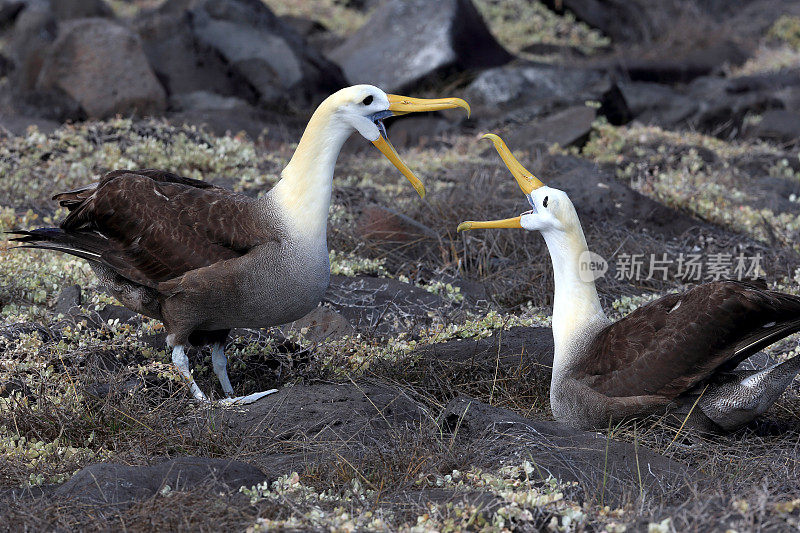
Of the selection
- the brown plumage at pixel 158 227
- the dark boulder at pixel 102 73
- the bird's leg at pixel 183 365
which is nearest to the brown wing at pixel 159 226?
the brown plumage at pixel 158 227

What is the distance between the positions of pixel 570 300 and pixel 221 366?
146 cm

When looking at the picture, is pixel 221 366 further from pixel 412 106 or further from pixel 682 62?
pixel 682 62

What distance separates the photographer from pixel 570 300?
3.79m

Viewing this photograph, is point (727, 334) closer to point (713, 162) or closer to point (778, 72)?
point (713, 162)

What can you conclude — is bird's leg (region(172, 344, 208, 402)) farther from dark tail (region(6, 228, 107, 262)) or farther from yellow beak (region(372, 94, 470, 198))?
yellow beak (region(372, 94, 470, 198))

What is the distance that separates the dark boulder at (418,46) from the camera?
12383mm

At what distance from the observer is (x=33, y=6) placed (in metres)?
14.5

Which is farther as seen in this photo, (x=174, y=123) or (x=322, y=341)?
(x=174, y=123)

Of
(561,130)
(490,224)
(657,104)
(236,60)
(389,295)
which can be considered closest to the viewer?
(490,224)

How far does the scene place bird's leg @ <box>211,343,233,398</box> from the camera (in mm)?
3926

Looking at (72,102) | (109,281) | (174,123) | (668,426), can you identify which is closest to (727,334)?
(668,426)

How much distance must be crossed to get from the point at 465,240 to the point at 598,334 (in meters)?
2.18

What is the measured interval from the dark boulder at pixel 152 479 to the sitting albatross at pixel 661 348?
1.38 meters

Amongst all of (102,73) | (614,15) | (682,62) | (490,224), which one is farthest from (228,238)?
(614,15)
